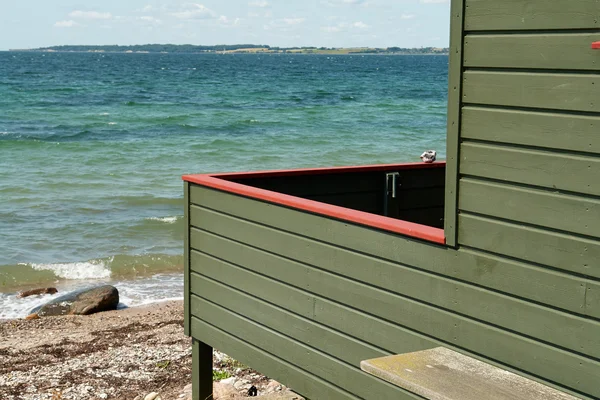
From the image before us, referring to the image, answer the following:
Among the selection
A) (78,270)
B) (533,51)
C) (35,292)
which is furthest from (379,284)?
(78,270)

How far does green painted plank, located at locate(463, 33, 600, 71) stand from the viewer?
3.23 m

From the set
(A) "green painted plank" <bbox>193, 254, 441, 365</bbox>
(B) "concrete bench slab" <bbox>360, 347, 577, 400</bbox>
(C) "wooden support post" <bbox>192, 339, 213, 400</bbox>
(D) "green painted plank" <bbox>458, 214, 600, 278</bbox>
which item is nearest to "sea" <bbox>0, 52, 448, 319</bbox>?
(C) "wooden support post" <bbox>192, 339, 213, 400</bbox>

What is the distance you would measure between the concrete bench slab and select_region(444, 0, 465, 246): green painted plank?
0.53 m

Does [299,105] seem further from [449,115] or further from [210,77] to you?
[449,115]

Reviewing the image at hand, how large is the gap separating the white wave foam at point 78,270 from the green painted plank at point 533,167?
32.5 ft

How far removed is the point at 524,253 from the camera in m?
3.55

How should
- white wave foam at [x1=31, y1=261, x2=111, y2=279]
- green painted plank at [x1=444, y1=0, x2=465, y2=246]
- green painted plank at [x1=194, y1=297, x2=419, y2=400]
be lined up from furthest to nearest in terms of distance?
white wave foam at [x1=31, y1=261, x2=111, y2=279]
green painted plank at [x1=194, y1=297, x2=419, y2=400]
green painted plank at [x1=444, y1=0, x2=465, y2=246]

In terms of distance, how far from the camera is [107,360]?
812 centimetres

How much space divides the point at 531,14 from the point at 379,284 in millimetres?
1521

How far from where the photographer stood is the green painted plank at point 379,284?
136 inches

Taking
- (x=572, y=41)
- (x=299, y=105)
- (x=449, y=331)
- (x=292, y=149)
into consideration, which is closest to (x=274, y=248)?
(x=449, y=331)

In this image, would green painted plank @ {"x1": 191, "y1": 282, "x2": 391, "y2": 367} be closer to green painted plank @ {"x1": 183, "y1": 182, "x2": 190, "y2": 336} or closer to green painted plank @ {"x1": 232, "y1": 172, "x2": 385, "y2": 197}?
green painted plank @ {"x1": 183, "y1": 182, "x2": 190, "y2": 336}

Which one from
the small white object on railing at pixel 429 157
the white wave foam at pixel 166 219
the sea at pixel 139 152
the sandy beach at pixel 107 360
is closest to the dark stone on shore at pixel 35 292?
the sea at pixel 139 152

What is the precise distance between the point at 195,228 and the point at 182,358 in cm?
278
